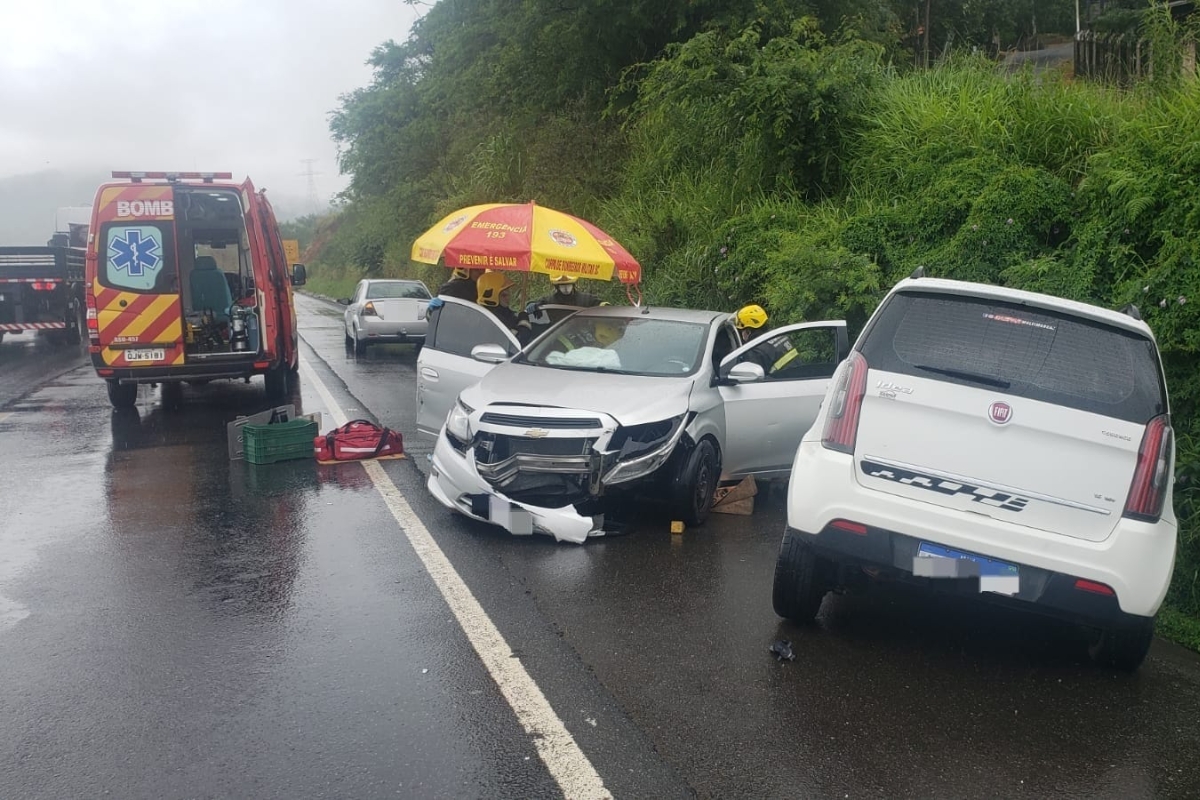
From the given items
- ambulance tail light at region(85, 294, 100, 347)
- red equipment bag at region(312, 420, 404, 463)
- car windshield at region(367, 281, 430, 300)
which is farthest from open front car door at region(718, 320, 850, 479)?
car windshield at region(367, 281, 430, 300)

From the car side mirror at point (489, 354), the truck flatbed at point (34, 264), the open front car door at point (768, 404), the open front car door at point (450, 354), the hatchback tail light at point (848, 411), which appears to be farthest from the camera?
the truck flatbed at point (34, 264)

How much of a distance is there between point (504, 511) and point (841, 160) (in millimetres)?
8656

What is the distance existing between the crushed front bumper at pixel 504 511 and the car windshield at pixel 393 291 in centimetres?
1332

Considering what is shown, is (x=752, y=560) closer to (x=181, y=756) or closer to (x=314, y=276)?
(x=181, y=756)

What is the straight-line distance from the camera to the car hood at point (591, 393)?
6.92 m

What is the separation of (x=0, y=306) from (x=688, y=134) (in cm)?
1393

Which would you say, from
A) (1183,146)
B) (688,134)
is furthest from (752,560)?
(688,134)

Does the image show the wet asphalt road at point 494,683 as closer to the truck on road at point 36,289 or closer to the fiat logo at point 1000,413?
the fiat logo at point 1000,413

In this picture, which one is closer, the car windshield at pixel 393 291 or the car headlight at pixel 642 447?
the car headlight at pixel 642 447

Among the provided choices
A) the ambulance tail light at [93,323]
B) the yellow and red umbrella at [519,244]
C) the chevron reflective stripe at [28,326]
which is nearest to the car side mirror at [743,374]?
the yellow and red umbrella at [519,244]

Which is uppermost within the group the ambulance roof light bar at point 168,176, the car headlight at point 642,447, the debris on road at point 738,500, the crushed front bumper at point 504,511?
the ambulance roof light bar at point 168,176

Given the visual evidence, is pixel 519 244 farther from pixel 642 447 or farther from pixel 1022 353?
pixel 1022 353

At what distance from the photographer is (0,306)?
20.6 metres

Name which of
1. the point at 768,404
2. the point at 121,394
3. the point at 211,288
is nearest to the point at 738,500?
the point at 768,404
